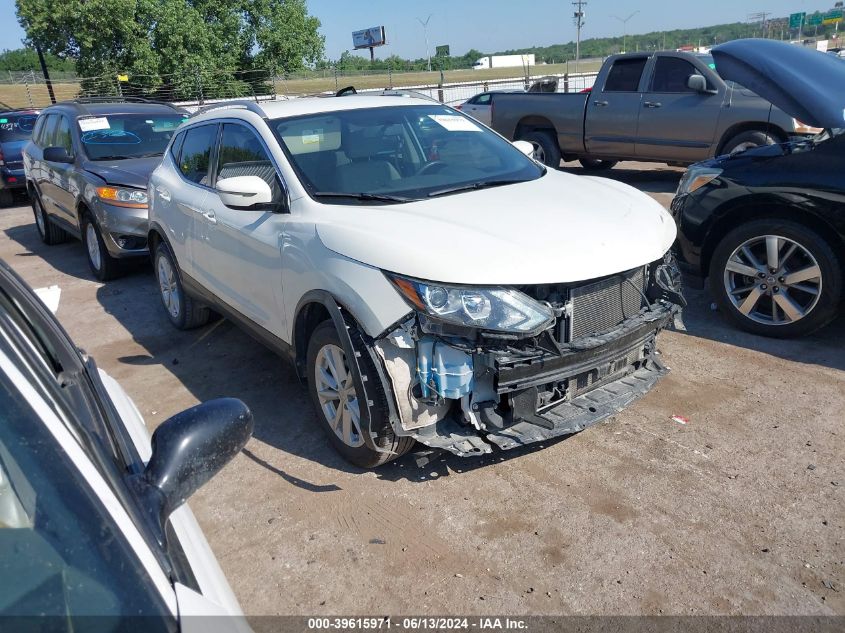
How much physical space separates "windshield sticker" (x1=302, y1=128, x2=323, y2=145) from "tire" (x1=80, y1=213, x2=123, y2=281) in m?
4.29

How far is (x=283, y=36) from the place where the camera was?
168 ft

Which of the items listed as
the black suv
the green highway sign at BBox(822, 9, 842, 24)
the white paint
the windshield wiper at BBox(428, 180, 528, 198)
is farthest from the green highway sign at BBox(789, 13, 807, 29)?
the white paint

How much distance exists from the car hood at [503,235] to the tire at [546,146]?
800cm

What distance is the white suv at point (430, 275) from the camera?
3.09 metres

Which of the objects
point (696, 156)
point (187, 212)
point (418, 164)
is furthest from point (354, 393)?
point (696, 156)

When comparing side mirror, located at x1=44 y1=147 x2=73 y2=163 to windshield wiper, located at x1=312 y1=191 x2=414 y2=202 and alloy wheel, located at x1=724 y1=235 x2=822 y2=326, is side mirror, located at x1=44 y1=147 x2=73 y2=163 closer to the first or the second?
windshield wiper, located at x1=312 y1=191 x2=414 y2=202

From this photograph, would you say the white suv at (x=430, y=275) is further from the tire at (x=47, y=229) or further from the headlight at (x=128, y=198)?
the tire at (x=47, y=229)

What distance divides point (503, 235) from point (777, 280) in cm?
258

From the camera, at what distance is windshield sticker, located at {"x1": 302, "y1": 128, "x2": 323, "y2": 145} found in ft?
13.7

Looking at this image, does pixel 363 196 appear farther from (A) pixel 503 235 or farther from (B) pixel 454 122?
(B) pixel 454 122

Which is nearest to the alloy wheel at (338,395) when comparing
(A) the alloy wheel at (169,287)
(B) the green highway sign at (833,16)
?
(A) the alloy wheel at (169,287)

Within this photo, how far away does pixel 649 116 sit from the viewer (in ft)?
34.3

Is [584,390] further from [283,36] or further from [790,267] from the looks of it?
[283,36]

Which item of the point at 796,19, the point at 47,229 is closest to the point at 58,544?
the point at 47,229
